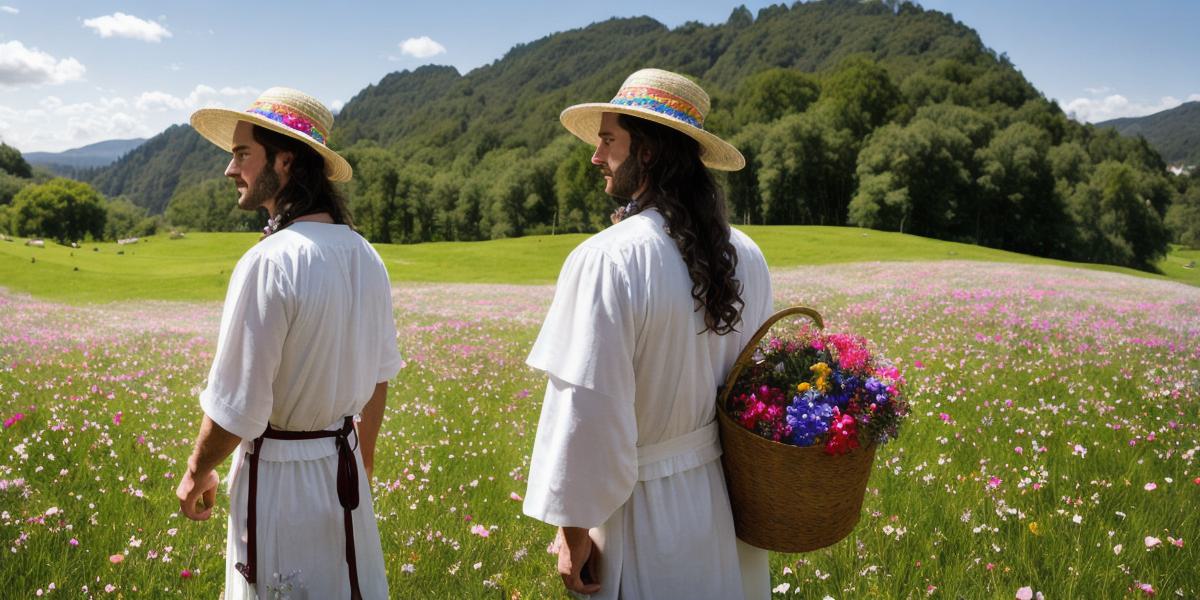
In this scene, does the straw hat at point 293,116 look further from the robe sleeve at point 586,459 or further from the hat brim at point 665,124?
the robe sleeve at point 586,459

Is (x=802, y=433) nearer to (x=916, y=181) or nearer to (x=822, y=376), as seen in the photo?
(x=822, y=376)

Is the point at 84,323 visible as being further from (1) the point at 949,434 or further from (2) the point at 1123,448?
(2) the point at 1123,448

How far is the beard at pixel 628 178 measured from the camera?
292cm

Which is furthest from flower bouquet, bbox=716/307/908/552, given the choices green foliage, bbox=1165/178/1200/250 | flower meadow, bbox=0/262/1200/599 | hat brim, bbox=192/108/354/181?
green foliage, bbox=1165/178/1200/250

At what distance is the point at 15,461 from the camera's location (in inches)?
229

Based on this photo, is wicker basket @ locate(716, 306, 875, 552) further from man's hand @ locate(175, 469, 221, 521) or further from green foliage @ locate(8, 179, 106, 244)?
green foliage @ locate(8, 179, 106, 244)

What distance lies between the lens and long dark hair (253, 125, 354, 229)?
3.34 metres

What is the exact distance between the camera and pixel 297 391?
3.01 meters

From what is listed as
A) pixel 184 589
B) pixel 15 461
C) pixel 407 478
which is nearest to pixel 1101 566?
pixel 407 478

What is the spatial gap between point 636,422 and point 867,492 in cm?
398

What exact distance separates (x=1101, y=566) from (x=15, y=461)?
27.1 ft

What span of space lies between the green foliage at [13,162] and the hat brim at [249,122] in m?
104

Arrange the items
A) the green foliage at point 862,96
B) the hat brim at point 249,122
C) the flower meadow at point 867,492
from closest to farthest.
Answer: the hat brim at point 249,122 → the flower meadow at point 867,492 → the green foliage at point 862,96

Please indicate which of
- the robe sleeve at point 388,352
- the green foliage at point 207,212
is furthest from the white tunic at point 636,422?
the green foliage at point 207,212
